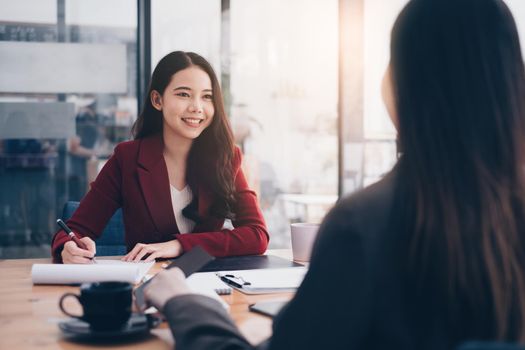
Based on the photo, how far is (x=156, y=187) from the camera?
2215 millimetres

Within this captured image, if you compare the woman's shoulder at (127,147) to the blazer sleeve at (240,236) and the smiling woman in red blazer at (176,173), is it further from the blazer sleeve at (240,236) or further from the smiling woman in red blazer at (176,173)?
the blazer sleeve at (240,236)

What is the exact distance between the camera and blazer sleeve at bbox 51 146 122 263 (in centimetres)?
209

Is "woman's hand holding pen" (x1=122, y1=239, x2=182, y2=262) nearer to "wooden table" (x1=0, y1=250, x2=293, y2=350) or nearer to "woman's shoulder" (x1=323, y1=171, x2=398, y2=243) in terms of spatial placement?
"wooden table" (x1=0, y1=250, x2=293, y2=350)

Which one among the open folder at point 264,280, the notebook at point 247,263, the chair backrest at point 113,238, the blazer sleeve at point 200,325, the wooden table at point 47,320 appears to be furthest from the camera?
the chair backrest at point 113,238

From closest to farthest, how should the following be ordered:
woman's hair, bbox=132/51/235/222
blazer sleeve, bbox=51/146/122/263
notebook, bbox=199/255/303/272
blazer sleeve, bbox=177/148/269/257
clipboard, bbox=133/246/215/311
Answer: clipboard, bbox=133/246/215/311 → notebook, bbox=199/255/303/272 → blazer sleeve, bbox=177/148/269/257 → blazer sleeve, bbox=51/146/122/263 → woman's hair, bbox=132/51/235/222

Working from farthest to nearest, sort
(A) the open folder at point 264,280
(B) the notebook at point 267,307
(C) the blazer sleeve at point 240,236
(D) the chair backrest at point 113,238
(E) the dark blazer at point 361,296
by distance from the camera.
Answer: (D) the chair backrest at point 113,238, (C) the blazer sleeve at point 240,236, (A) the open folder at point 264,280, (B) the notebook at point 267,307, (E) the dark blazer at point 361,296

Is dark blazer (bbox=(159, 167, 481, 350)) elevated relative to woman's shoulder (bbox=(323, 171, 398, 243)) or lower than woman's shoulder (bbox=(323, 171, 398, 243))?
lower

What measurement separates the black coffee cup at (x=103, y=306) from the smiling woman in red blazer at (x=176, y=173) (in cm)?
→ 102

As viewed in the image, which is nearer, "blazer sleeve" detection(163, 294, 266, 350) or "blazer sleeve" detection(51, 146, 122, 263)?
"blazer sleeve" detection(163, 294, 266, 350)

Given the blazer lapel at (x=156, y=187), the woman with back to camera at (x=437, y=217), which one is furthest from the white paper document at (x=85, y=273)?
the woman with back to camera at (x=437, y=217)

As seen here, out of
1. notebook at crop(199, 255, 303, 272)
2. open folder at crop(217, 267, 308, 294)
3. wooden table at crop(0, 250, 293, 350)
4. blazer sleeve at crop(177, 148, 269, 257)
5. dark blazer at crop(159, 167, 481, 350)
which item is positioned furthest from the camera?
blazer sleeve at crop(177, 148, 269, 257)

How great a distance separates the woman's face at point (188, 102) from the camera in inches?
88.4

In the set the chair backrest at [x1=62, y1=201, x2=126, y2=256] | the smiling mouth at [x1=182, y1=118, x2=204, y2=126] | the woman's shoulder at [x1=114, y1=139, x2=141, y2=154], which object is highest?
the smiling mouth at [x1=182, y1=118, x2=204, y2=126]

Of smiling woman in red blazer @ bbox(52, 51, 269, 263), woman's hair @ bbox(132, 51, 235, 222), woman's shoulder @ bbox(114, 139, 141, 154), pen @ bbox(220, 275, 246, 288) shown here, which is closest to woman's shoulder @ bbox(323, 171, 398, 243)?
pen @ bbox(220, 275, 246, 288)
